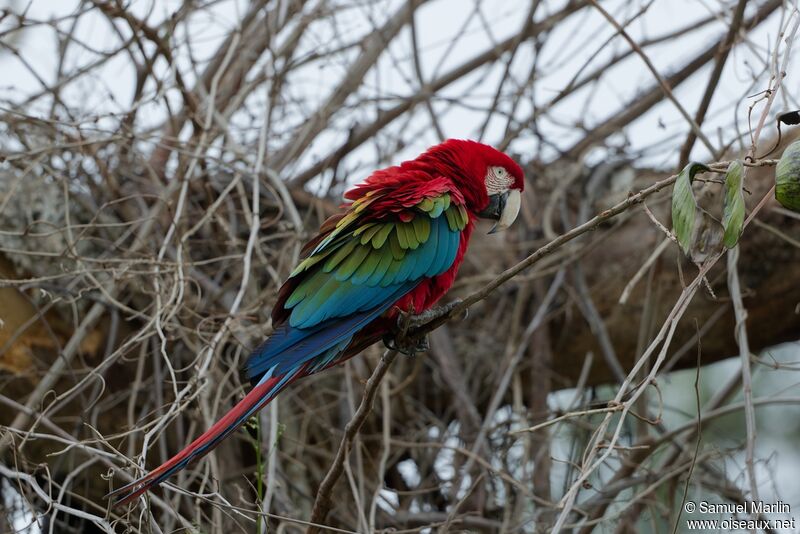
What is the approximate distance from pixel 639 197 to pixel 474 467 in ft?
6.23

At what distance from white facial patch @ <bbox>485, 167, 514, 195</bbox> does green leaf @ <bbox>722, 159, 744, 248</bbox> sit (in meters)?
1.25

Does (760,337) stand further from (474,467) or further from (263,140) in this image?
(263,140)

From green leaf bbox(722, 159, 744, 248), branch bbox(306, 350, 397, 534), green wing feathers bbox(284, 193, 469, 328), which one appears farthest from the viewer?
green wing feathers bbox(284, 193, 469, 328)

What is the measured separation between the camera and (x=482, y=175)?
2.54 meters

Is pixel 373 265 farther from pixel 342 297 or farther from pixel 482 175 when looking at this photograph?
pixel 482 175

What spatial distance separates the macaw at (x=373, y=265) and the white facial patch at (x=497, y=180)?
54 millimetres

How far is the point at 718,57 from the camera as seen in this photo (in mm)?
2486

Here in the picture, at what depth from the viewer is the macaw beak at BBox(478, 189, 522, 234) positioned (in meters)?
2.59

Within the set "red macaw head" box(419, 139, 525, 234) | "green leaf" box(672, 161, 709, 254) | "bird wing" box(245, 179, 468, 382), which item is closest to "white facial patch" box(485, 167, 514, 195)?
"red macaw head" box(419, 139, 525, 234)

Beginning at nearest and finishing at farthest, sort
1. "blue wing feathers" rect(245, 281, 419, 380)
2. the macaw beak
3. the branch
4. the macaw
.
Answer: the branch, "blue wing feathers" rect(245, 281, 419, 380), the macaw, the macaw beak

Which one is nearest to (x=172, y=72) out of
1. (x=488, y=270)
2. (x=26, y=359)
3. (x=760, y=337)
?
(x=26, y=359)

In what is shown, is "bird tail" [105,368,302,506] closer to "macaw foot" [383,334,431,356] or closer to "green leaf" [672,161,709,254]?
"macaw foot" [383,334,431,356]

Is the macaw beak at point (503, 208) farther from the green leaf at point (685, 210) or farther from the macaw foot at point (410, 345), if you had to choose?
the green leaf at point (685, 210)

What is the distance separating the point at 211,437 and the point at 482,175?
4.22 ft
